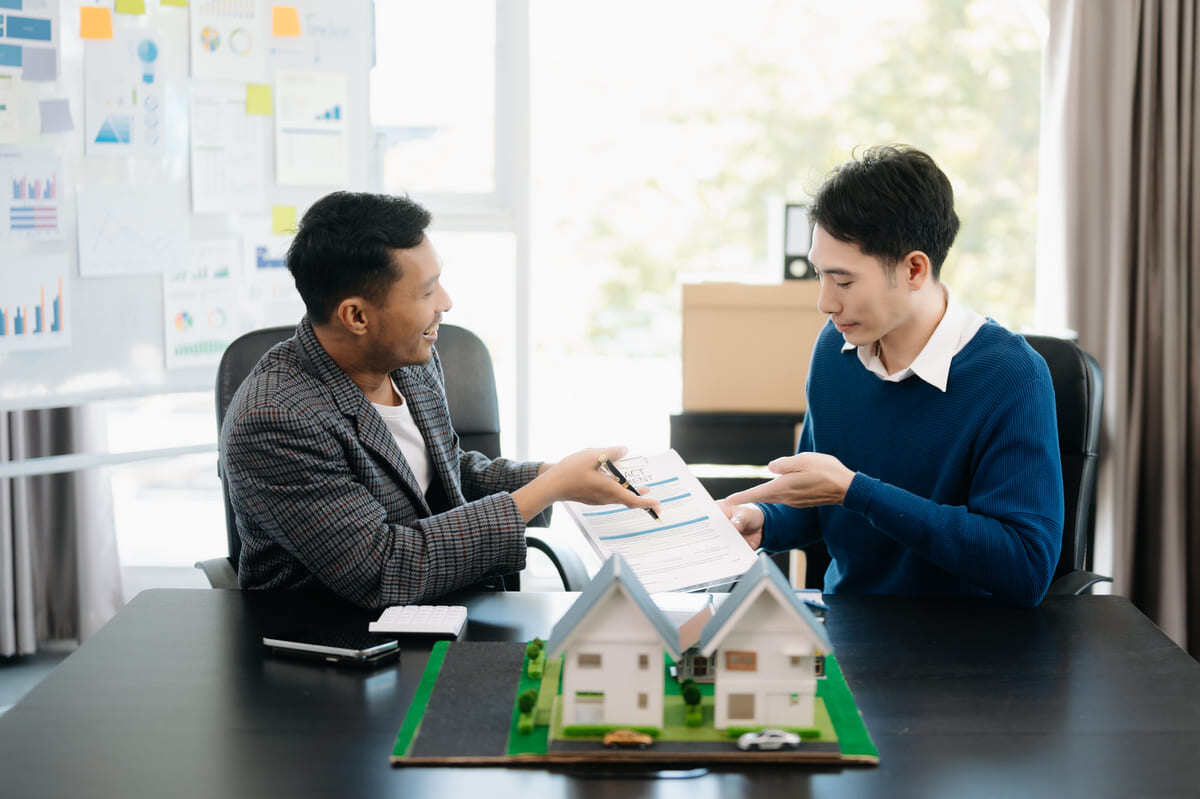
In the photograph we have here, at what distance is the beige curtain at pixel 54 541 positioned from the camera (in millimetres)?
3041

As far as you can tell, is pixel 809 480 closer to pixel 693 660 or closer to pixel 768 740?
pixel 693 660

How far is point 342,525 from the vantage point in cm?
156

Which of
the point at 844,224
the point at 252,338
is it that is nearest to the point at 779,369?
the point at 844,224

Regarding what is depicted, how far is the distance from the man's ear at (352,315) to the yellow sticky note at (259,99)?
51.7 inches

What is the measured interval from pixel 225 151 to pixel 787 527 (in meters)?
1.69

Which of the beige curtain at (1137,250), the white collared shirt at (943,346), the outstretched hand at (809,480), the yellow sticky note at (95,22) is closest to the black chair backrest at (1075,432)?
the white collared shirt at (943,346)

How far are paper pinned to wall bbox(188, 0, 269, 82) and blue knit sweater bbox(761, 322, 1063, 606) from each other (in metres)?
1.64

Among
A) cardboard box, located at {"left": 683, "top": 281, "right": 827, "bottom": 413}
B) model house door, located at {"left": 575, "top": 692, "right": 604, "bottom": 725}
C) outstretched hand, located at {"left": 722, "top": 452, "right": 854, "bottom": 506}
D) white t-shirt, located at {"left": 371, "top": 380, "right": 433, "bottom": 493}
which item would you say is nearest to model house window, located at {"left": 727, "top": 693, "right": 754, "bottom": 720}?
model house door, located at {"left": 575, "top": 692, "right": 604, "bottom": 725}

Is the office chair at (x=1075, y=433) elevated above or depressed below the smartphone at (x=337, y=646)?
above

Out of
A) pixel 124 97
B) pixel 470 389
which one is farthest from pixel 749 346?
pixel 124 97

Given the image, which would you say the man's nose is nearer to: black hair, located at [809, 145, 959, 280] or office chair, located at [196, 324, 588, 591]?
black hair, located at [809, 145, 959, 280]

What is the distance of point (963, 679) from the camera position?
1.33m

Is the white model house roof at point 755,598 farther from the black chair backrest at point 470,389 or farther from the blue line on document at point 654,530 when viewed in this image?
the black chair backrest at point 470,389

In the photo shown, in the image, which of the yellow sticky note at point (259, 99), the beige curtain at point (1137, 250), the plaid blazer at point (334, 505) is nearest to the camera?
the plaid blazer at point (334, 505)
